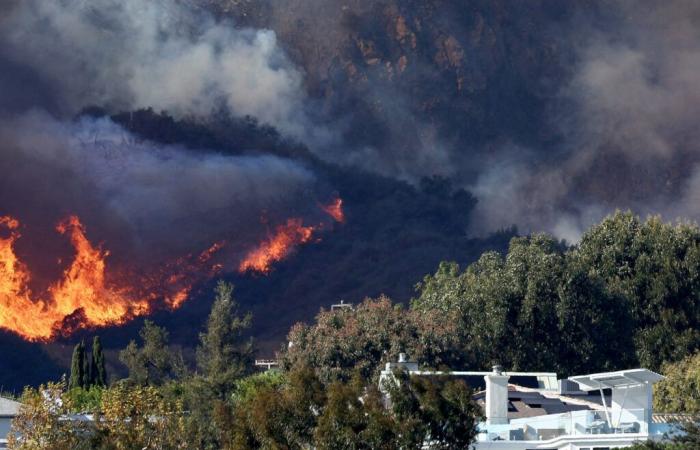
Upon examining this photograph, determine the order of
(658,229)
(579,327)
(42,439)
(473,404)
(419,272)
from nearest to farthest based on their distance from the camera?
1. (473,404)
2. (42,439)
3. (579,327)
4. (658,229)
5. (419,272)

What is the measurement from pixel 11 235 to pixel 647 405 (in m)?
63.6

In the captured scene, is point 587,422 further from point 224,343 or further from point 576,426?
point 224,343

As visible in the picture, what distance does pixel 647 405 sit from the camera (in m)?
66.3

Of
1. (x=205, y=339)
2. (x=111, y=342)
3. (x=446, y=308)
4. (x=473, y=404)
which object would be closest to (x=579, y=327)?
(x=446, y=308)

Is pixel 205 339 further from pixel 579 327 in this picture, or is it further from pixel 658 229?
pixel 658 229

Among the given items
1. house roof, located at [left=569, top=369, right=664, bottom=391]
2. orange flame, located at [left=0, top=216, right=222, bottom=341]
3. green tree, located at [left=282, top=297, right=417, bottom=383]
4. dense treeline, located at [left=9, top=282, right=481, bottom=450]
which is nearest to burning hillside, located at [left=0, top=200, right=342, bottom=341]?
orange flame, located at [left=0, top=216, right=222, bottom=341]

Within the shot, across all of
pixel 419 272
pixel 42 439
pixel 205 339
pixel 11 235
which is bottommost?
pixel 42 439

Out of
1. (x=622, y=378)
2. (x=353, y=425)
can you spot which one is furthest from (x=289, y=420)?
(x=622, y=378)

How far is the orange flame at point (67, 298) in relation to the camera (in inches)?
4599

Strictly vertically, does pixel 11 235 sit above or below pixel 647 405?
above

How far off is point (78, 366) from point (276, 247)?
25.7 metres

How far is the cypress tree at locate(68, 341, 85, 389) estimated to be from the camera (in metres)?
107

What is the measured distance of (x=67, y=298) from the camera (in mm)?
117250

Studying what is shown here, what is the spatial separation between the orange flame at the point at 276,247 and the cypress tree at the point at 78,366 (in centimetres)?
2111
